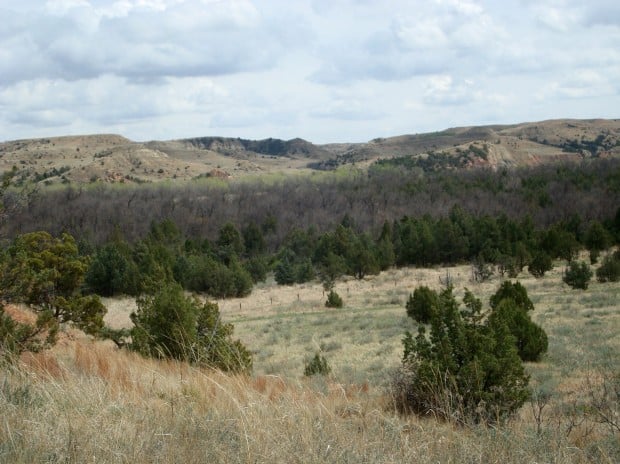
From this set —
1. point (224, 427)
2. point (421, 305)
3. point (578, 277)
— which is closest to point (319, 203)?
point (578, 277)

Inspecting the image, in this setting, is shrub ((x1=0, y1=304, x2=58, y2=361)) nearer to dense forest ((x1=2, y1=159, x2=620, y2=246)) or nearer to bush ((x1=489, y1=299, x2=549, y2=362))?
bush ((x1=489, y1=299, x2=549, y2=362))

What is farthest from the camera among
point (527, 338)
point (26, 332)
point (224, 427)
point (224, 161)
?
point (224, 161)

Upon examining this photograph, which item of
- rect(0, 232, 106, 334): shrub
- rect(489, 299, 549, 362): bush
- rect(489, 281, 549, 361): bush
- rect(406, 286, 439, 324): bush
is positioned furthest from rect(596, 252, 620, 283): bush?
rect(0, 232, 106, 334): shrub

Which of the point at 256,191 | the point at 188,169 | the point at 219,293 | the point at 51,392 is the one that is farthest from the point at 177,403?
the point at 188,169

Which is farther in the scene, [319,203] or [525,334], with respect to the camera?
[319,203]

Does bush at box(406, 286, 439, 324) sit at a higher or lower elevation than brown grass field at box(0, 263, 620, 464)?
lower

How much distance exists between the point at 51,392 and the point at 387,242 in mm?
Result: 49654

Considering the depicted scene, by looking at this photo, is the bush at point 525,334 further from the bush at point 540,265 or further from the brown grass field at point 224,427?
the bush at point 540,265

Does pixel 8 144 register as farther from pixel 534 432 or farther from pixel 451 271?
pixel 534 432

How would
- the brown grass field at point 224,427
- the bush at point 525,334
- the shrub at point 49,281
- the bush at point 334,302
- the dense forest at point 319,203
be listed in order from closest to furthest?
the brown grass field at point 224,427, the shrub at point 49,281, the bush at point 525,334, the bush at point 334,302, the dense forest at point 319,203

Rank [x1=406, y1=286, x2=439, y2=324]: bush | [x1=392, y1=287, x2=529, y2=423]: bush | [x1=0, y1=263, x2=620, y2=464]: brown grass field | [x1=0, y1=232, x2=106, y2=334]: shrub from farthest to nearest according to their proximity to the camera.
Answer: [x1=406, y1=286, x2=439, y2=324]: bush → [x1=0, y1=232, x2=106, y2=334]: shrub → [x1=392, y1=287, x2=529, y2=423]: bush → [x1=0, y1=263, x2=620, y2=464]: brown grass field

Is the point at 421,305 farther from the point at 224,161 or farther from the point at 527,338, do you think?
the point at 224,161

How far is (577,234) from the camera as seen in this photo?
176 ft

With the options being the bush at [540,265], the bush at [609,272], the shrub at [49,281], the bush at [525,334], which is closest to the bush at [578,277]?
the bush at [609,272]
